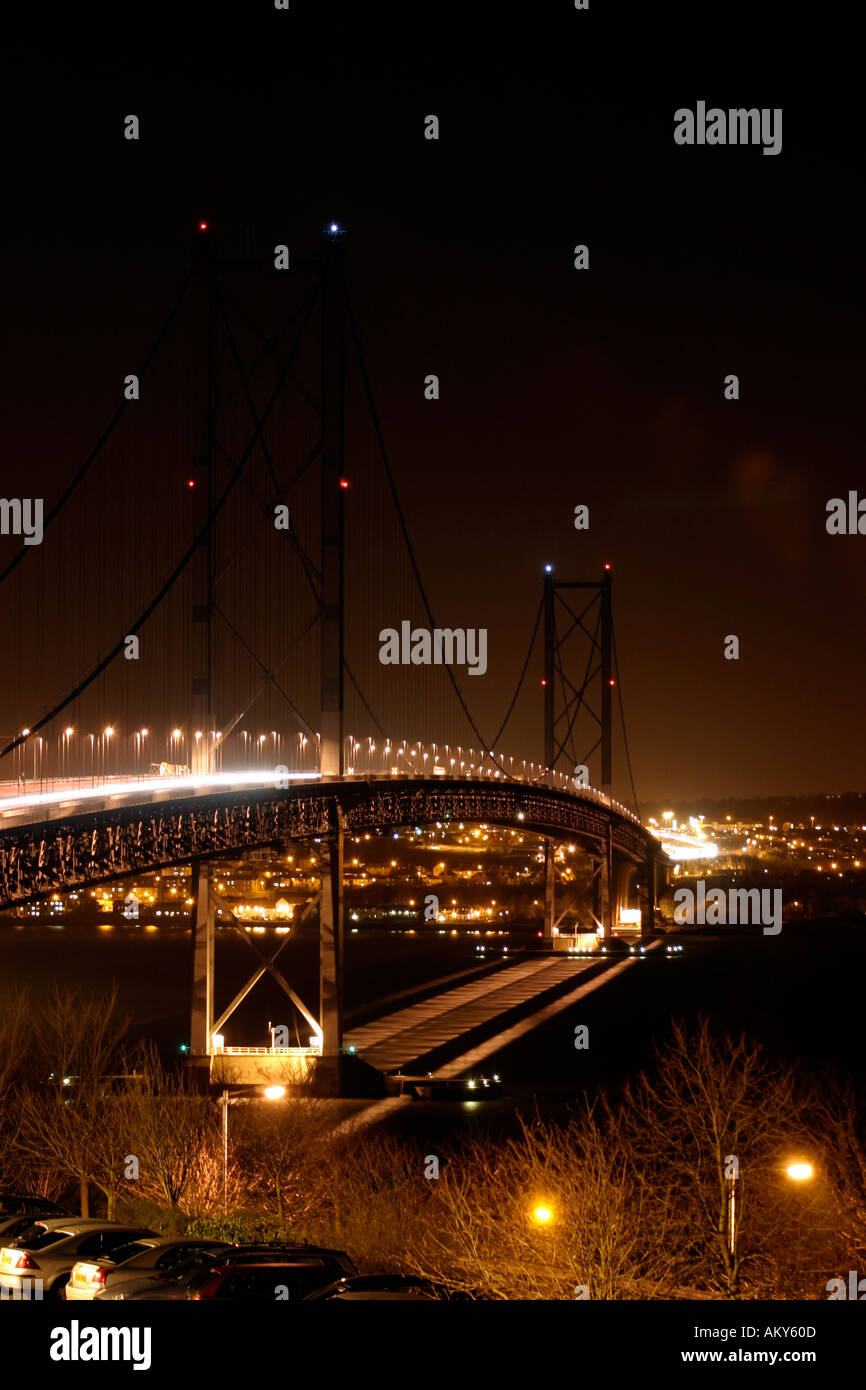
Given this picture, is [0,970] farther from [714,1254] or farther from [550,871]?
[714,1254]

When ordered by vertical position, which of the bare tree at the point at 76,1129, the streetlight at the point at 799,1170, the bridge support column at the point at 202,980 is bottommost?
the streetlight at the point at 799,1170

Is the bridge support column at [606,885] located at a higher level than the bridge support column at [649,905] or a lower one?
lower

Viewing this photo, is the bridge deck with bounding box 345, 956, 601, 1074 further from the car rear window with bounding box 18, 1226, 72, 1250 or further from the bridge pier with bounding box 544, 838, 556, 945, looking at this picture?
the car rear window with bounding box 18, 1226, 72, 1250

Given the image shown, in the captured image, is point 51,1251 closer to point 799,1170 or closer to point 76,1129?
point 799,1170

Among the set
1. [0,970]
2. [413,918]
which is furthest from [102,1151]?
[413,918]

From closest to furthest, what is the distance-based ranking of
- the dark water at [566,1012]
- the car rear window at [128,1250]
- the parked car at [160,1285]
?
the parked car at [160,1285], the car rear window at [128,1250], the dark water at [566,1012]

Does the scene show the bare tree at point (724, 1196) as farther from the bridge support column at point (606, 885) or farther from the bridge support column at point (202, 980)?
the bridge support column at point (606, 885)

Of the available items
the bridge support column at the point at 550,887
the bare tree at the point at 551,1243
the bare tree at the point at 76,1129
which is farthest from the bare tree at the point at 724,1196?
the bridge support column at the point at 550,887
